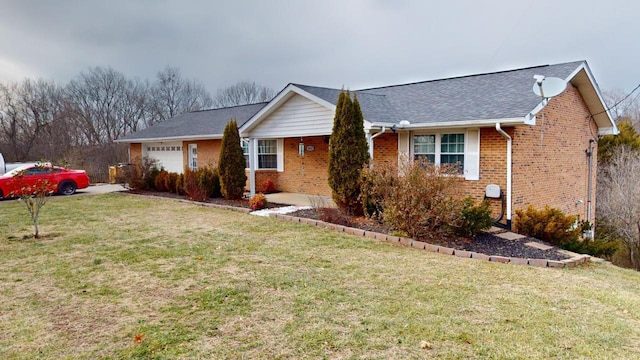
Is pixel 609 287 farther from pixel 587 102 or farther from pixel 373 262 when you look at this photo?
pixel 587 102

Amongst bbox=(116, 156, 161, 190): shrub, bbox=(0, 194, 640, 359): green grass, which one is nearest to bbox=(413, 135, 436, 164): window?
bbox=(0, 194, 640, 359): green grass

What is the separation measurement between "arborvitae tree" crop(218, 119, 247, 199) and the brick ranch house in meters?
0.50

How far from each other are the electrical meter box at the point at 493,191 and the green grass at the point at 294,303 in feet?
11.3

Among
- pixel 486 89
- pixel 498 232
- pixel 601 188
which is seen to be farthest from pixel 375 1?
pixel 601 188

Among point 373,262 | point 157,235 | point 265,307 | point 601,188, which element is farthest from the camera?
point 601,188

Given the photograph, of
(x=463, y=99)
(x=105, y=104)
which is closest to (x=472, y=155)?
(x=463, y=99)

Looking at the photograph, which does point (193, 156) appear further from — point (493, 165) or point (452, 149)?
point (493, 165)

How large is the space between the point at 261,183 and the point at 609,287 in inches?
503

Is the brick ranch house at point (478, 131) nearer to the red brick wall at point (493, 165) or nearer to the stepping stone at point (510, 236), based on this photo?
the red brick wall at point (493, 165)

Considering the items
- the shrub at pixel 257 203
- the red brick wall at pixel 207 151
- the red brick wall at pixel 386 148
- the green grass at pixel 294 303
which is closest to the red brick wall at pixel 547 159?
the red brick wall at pixel 386 148

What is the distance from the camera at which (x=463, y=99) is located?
11789 mm

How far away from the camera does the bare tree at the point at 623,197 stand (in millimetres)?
14367

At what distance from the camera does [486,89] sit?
39.3 ft

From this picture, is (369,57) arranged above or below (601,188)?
above
